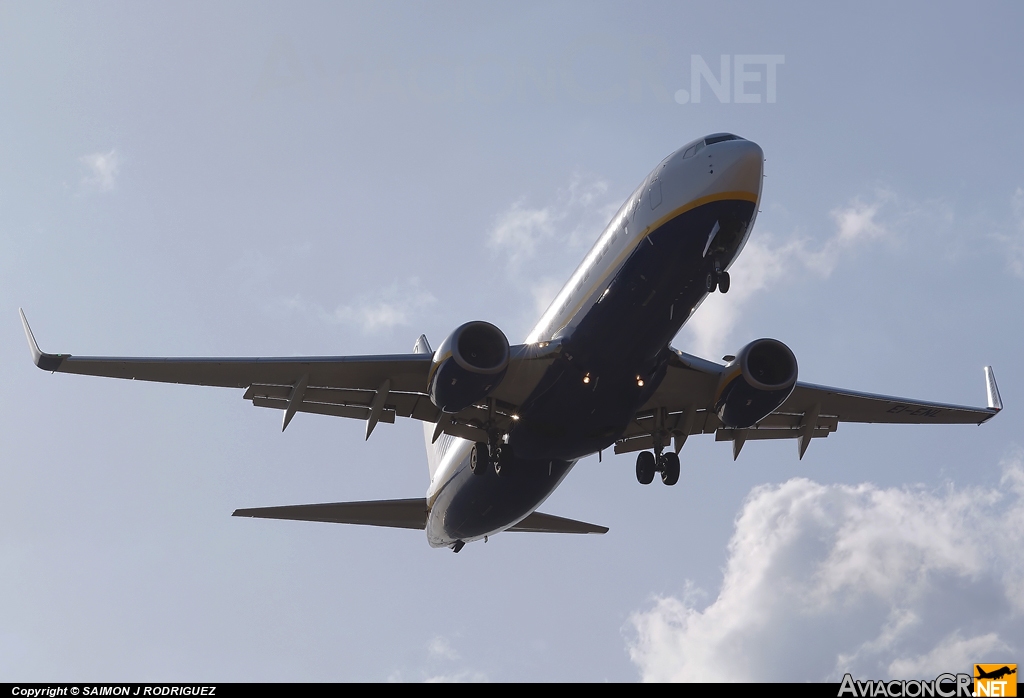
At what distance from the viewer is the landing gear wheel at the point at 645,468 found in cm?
2527

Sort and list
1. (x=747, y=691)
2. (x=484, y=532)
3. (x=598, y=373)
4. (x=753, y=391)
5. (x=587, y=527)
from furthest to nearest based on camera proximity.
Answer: (x=587, y=527)
(x=484, y=532)
(x=753, y=391)
(x=598, y=373)
(x=747, y=691)

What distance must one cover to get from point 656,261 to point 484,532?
10.4m

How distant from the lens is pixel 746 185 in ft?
61.8

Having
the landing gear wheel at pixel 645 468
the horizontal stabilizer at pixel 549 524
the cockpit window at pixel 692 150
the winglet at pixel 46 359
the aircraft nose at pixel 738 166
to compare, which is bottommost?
the winglet at pixel 46 359

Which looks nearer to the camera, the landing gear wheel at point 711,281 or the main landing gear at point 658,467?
the landing gear wheel at point 711,281

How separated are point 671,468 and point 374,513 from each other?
898 cm

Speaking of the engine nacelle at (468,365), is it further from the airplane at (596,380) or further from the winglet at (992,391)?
the winglet at (992,391)

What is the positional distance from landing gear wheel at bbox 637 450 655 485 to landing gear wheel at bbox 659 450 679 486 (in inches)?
17.5

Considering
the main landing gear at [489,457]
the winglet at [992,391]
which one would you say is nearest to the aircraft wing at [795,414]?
the winglet at [992,391]

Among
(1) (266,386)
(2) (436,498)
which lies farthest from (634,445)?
(1) (266,386)

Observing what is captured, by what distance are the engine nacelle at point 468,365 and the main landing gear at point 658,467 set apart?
627 centimetres

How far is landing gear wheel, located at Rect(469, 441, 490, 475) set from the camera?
23797mm

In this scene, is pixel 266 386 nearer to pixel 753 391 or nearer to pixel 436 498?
pixel 436 498

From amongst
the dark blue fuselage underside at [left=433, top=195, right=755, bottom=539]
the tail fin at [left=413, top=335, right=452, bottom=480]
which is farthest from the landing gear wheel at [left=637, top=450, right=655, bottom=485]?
the tail fin at [left=413, top=335, right=452, bottom=480]
